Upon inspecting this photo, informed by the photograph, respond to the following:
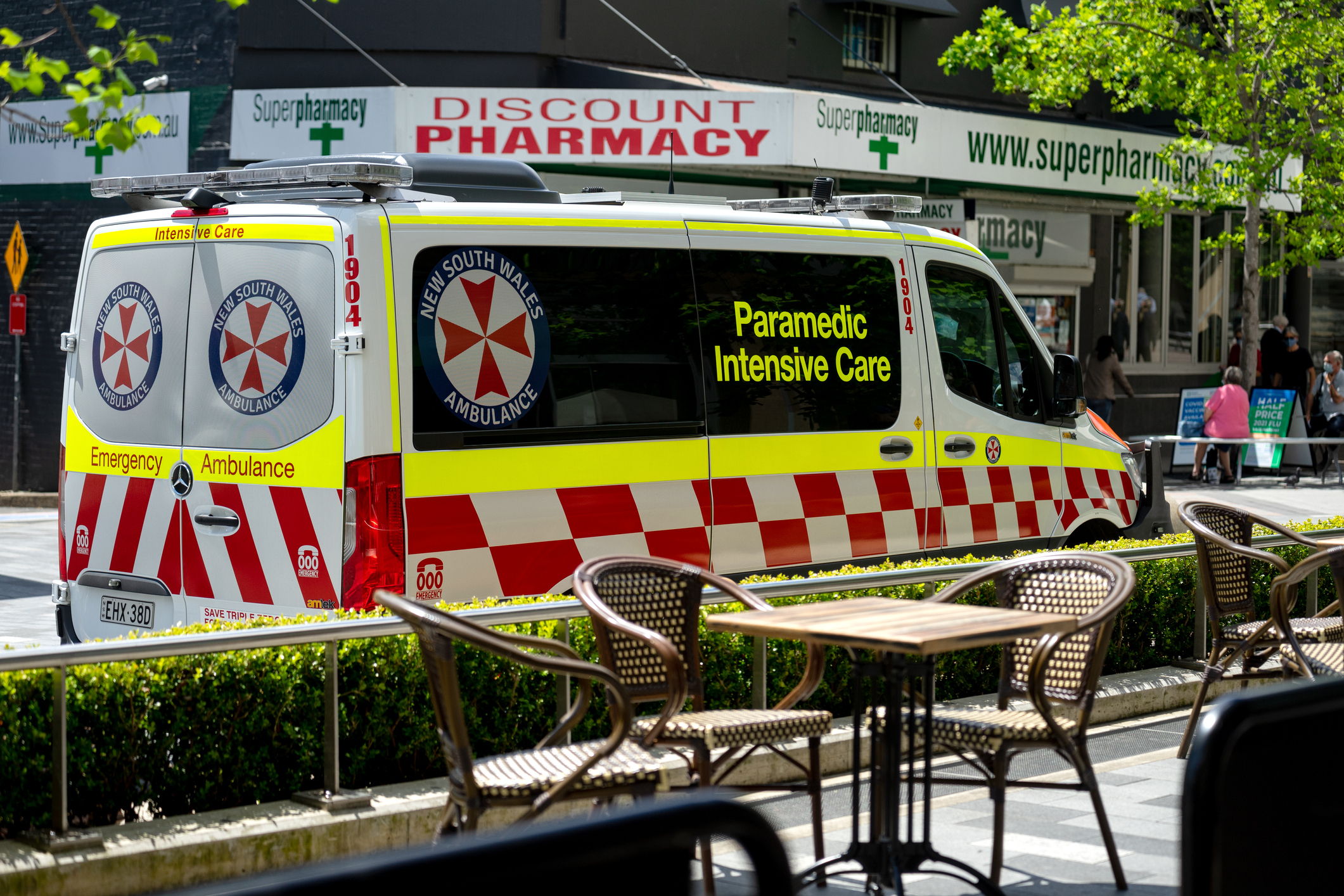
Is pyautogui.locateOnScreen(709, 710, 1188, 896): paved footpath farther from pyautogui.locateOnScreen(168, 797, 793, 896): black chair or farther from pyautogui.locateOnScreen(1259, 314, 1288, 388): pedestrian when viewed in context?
pyautogui.locateOnScreen(1259, 314, 1288, 388): pedestrian

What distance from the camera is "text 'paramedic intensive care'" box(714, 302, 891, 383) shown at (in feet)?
24.0

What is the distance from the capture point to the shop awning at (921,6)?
18227 mm

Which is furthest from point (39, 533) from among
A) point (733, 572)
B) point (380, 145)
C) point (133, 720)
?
point (133, 720)

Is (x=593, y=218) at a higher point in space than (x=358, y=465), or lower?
higher

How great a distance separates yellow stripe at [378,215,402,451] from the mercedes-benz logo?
37.8 inches

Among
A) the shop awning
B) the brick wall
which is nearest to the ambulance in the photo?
the brick wall

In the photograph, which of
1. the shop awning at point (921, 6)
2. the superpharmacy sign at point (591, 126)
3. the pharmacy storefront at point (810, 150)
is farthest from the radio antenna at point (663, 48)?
the shop awning at point (921, 6)

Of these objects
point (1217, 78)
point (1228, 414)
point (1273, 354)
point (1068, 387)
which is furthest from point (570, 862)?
point (1273, 354)

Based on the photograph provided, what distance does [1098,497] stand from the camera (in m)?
8.95

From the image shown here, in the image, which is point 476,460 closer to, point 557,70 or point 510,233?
point 510,233

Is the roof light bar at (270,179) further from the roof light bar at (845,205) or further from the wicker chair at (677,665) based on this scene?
the roof light bar at (845,205)

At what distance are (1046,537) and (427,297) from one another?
4.08 m

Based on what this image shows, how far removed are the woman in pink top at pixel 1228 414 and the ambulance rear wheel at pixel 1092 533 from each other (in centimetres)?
1014

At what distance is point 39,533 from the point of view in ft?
46.0
